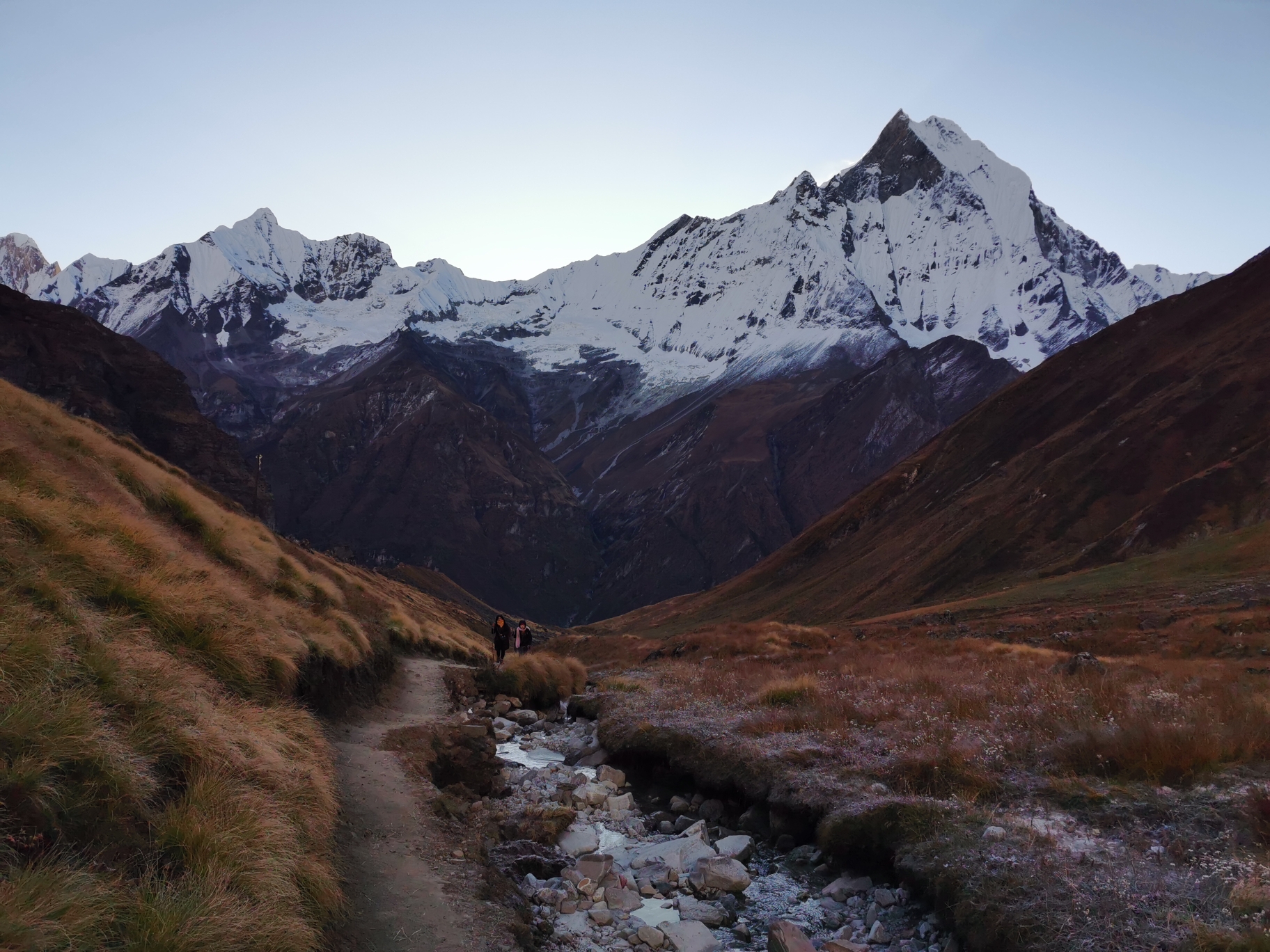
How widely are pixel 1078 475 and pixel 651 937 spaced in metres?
76.4

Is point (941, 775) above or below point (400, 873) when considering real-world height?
below

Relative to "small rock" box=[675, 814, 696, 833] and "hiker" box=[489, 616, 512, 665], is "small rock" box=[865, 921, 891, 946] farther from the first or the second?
"hiker" box=[489, 616, 512, 665]

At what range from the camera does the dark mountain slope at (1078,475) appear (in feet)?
193

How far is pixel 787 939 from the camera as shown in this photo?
8.07m

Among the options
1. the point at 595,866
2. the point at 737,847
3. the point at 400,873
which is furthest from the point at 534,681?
the point at 400,873

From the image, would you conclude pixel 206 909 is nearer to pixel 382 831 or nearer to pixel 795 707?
pixel 382 831

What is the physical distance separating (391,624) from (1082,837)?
87.0 ft

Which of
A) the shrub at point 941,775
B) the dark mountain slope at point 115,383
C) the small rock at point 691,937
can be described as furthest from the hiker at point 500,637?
the dark mountain slope at point 115,383

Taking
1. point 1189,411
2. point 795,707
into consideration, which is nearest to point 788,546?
point 1189,411

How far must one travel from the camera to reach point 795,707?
1648 centimetres

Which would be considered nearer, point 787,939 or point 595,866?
point 787,939

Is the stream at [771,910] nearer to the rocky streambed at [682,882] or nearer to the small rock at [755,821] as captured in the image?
the rocky streambed at [682,882]

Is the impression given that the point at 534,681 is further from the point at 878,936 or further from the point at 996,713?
the point at 878,936

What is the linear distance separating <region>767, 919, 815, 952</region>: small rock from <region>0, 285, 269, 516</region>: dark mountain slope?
378 feet
